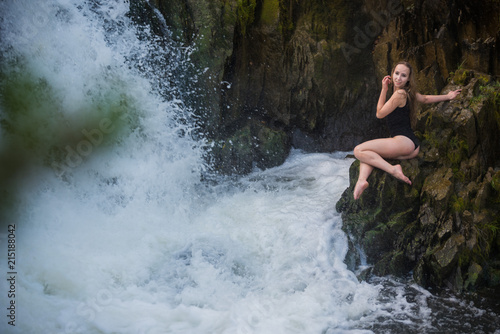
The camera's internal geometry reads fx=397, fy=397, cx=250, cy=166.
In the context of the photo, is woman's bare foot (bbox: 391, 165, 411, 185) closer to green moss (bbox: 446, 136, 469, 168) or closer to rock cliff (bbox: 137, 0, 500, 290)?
rock cliff (bbox: 137, 0, 500, 290)

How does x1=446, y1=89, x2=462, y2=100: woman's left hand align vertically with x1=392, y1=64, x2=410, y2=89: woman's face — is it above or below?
below

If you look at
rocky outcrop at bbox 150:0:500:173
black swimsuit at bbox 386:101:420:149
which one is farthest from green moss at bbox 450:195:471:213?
rocky outcrop at bbox 150:0:500:173

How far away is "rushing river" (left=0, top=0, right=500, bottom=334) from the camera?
3822mm

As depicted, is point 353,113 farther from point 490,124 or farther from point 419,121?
point 490,124

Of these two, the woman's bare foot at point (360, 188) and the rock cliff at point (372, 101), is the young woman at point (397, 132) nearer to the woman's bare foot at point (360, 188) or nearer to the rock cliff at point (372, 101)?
the woman's bare foot at point (360, 188)

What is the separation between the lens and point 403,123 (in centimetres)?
445

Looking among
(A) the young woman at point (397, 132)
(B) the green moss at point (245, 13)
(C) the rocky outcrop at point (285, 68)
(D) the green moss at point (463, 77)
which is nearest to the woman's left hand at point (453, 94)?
(A) the young woman at point (397, 132)

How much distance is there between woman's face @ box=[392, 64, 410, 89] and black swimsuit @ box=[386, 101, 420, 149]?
254 millimetres

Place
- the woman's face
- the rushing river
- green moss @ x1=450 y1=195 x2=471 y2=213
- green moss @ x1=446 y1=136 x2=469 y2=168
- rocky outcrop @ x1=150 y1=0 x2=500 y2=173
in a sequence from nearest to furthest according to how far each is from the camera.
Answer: the rushing river → green moss @ x1=450 y1=195 x2=471 y2=213 → green moss @ x1=446 y1=136 x2=469 y2=168 → the woman's face → rocky outcrop @ x1=150 y1=0 x2=500 y2=173

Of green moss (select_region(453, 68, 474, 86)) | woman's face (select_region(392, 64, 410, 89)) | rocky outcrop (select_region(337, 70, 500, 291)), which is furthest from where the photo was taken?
green moss (select_region(453, 68, 474, 86))

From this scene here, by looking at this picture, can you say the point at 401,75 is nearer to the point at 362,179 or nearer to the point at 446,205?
the point at 362,179

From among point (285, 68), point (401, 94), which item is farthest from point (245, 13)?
point (401, 94)

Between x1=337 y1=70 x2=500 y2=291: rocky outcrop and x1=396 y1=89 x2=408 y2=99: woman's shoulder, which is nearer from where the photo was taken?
x1=337 y1=70 x2=500 y2=291: rocky outcrop

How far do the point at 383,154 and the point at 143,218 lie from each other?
328 cm
